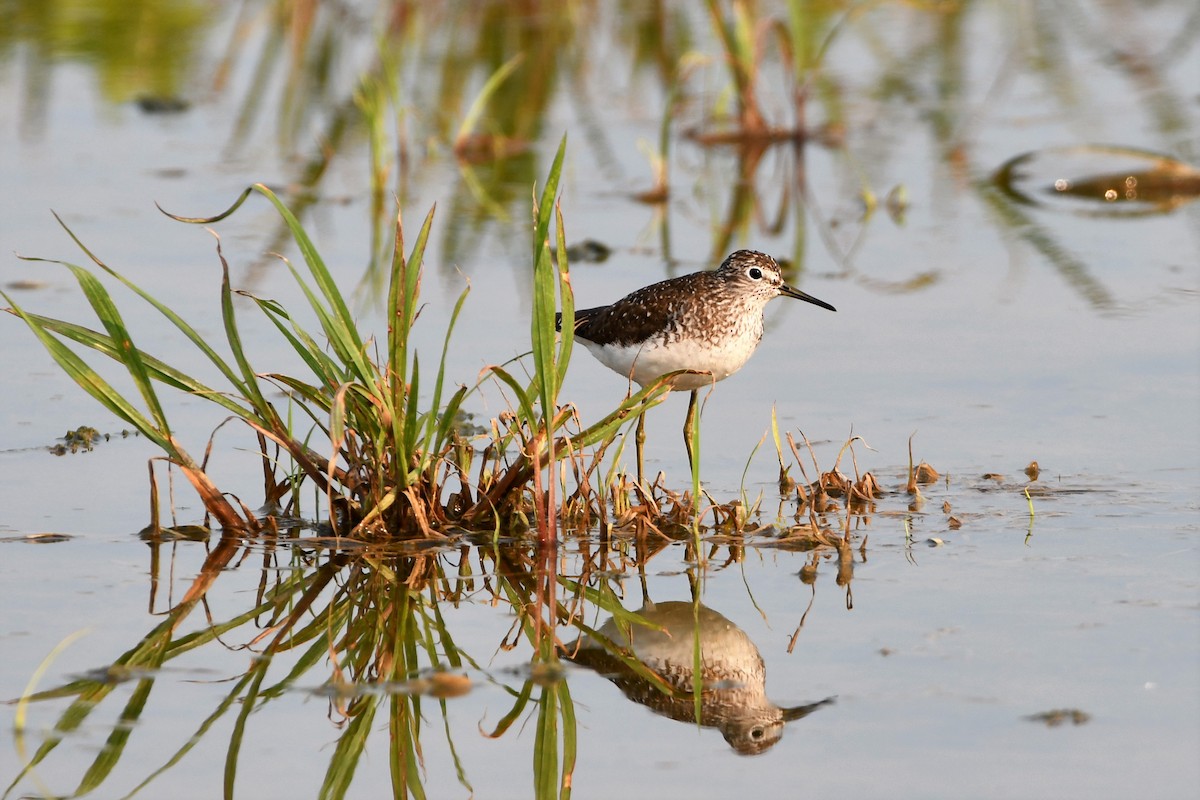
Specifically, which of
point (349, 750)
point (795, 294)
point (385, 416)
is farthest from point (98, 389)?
point (795, 294)

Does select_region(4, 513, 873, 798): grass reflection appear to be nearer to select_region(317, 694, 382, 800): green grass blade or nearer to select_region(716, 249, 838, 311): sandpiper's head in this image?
Answer: select_region(317, 694, 382, 800): green grass blade

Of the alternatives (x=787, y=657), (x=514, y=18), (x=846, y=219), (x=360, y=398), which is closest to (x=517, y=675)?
(x=787, y=657)

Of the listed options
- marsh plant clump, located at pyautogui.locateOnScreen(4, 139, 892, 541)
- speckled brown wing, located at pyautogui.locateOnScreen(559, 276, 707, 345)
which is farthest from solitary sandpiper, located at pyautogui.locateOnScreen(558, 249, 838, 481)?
marsh plant clump, located at pyautogui.locateOnScreen(4, 139, 892, 541)

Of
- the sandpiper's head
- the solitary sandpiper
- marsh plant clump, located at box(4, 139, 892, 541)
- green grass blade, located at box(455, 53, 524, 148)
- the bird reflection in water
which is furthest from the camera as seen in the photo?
green grass blade, located at box(455, 53, 524, 148)

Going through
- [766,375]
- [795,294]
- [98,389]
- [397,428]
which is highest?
[795,294]

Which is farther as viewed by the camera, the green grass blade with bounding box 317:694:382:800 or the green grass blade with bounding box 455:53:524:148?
the green grass blade with bounding box 455:53:524:148

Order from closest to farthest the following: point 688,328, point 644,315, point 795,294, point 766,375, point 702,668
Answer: point 702,668 → point 688,328 → point 644,315 → point 795,294 → point 766,375

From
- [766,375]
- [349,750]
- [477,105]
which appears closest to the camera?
[349,750]

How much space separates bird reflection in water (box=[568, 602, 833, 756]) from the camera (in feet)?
16.1

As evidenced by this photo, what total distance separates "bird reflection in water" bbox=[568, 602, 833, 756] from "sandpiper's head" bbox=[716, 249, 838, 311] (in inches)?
84.7

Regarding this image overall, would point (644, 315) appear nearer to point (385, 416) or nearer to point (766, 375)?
point (766, 375)

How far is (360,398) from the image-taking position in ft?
20.3

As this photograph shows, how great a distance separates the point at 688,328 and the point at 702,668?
216cm

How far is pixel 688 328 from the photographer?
23.4ft
